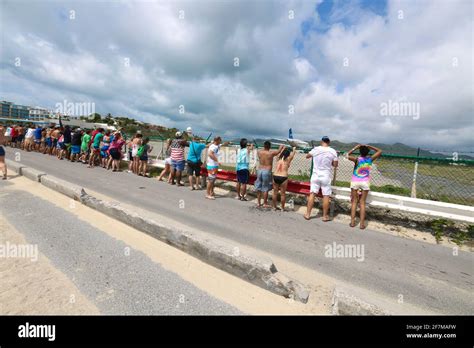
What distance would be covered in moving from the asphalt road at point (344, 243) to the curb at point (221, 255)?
1028mm

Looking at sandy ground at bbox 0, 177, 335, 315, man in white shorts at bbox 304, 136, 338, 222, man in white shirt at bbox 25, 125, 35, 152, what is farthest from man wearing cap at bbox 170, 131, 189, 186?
man in white shirt at bbox 25, 125, 35, 152

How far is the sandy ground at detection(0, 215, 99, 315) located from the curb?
1428mm

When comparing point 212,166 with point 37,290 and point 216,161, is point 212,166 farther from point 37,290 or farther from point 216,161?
point 37,290

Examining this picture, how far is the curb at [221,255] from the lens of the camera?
285 centimetres

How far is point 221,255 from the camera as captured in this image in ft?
10.8

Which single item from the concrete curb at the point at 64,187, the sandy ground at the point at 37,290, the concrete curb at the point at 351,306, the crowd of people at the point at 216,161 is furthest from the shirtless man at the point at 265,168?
the sandy ground at the point at 37,290

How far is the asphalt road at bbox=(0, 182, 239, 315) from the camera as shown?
253cm

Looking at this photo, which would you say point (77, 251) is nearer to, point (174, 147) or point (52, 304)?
point (52, 304)

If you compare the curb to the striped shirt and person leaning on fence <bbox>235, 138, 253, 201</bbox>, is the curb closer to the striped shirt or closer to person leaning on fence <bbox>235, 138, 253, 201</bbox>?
person leaning on fence <bbox>235, 138, 253, 201</bbox>

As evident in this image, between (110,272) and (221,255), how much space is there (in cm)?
146

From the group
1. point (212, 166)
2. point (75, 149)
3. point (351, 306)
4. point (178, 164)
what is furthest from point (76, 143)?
point (351, 306)

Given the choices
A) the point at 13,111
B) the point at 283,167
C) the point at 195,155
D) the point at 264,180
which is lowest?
the point at 264,180

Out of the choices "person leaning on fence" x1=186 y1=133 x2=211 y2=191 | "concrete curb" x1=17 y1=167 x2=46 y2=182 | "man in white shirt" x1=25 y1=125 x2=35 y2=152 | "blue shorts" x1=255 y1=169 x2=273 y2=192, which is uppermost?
"man in white shirt" x1=25 y1=125 x2=35 y2=152
